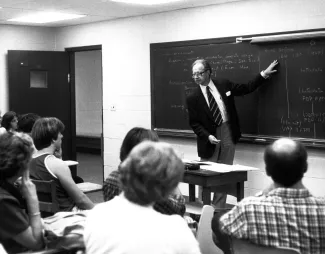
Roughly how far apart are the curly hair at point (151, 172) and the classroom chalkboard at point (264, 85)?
3622 mm

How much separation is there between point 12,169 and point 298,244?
3.92 ft

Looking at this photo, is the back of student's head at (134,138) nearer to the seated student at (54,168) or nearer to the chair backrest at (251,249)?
the seated student at (54,168)

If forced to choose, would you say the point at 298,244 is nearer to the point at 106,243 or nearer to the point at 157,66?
the point at 106,243

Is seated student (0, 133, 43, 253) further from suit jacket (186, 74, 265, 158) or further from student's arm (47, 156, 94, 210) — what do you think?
suit jacket (186, 74, 265, 158)

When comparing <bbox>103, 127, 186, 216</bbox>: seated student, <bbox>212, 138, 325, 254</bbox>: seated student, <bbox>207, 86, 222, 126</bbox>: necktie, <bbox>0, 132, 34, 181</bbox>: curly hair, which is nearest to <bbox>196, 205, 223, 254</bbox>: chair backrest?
<bbox>103, 127, 186, 216</bbox>: seated student

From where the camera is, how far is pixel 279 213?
2082 millimetres

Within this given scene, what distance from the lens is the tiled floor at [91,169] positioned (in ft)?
23.2

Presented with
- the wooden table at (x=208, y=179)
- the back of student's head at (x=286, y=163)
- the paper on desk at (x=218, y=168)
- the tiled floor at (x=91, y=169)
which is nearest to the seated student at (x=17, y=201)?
the back of student's head at (x=286, y=163)

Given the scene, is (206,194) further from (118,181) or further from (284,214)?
(284,214)

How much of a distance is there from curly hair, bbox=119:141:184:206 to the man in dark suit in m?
3.60

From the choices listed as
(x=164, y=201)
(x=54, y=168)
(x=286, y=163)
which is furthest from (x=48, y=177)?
(x=286, y=163)

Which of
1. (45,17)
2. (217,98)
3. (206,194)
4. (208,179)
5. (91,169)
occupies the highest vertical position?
(45,17)

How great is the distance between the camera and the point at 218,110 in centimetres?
537

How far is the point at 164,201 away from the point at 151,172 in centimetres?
86
